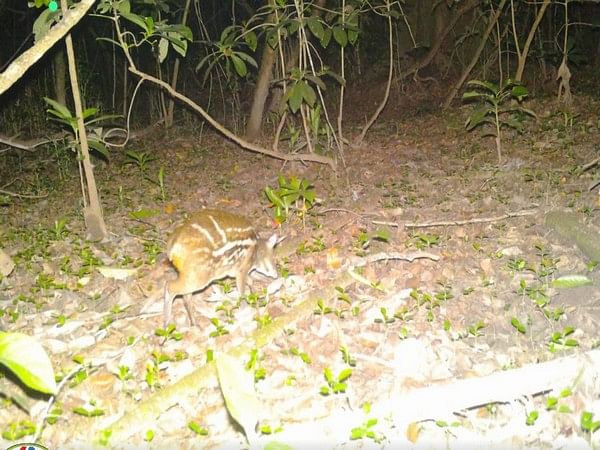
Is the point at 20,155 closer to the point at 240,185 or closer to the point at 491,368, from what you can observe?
the point at 240,185

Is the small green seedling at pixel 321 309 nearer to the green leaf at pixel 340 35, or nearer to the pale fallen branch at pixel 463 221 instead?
the pale fallen branch at pixel 463 221

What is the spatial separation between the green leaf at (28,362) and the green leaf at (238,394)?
0.60 metres

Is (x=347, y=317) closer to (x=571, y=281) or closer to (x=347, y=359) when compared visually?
(x=347, y=359)

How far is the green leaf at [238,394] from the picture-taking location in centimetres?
181

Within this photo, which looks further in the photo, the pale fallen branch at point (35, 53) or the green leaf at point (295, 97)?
the green leaf at point (295, 97)

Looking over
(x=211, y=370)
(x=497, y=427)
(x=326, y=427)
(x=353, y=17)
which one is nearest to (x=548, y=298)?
(x=497, y=427)

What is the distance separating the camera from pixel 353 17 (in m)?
5.77

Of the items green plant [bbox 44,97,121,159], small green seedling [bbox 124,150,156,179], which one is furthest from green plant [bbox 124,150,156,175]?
green plant [bbox 44,97,121,159]

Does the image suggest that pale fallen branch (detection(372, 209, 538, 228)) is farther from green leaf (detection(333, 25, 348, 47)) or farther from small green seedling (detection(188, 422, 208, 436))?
small green seedling (detection(188, 422, 208, 436))

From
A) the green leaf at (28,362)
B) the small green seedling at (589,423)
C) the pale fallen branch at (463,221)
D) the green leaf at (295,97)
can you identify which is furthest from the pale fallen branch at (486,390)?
the green leaf at (295,97)

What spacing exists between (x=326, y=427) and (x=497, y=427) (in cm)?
89

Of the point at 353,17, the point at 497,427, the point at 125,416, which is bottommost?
the point at 497,427

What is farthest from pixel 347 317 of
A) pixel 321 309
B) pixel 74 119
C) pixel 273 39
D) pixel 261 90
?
pixel 261 90

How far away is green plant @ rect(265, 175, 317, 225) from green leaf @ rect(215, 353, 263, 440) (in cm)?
298
